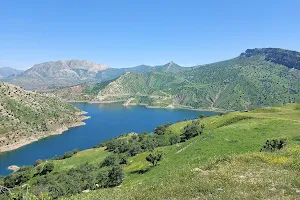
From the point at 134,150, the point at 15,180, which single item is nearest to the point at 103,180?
the point at 134,150

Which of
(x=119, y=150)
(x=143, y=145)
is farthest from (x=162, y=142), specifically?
(x=119, y=150)

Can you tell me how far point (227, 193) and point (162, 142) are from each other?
96265 mm

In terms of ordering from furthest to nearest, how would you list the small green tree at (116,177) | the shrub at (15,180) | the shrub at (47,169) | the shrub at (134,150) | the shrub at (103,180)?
the shrub at (47,169) < the shrub at (15,180) < the shrub at (134,150) < the shrub at (103,180) < the small green tree at (116,177)

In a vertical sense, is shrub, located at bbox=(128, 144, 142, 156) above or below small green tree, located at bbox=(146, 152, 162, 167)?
below

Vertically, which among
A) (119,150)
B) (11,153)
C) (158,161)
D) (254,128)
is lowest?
(11,153)

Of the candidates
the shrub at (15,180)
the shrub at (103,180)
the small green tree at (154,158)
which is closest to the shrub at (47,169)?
the shrub at (15,180)

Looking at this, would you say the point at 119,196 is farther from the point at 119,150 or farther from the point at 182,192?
the point at 119,150

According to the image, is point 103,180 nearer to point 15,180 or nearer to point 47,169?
point 47,169

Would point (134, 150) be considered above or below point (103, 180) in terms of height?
below

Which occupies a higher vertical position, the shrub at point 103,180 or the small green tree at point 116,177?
the small green tree at point 116,177

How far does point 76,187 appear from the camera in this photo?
6906cm

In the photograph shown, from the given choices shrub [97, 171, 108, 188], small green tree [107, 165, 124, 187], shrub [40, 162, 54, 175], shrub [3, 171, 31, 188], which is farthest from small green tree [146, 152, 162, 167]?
shrub [3, 171, 31, 188]

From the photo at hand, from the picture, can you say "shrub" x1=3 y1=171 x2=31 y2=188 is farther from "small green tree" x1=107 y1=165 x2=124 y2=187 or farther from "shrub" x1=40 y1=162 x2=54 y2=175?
"small green tree" x1=107 y1=165 x2=124 y2=187

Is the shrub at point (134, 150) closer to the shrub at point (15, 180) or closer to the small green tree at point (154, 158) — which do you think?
the shrub at point (15, 180)
